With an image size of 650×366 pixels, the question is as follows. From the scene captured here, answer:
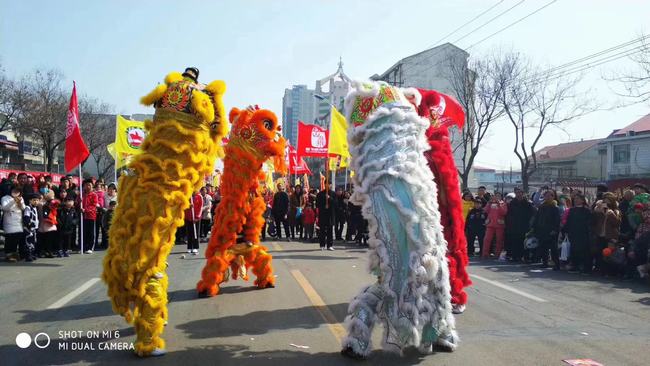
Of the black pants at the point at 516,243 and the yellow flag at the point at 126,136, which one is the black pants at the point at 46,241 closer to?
the yellow flag at the point at 126,136

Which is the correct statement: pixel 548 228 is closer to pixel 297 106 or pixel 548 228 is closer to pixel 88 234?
pixel 88 234

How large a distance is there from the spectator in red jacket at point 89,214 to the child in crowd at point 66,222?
26 centimetres

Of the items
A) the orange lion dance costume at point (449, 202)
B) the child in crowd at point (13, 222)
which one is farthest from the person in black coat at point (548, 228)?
the child in crowd at point (13, 222)

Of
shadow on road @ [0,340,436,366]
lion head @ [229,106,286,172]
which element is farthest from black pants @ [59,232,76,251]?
shadow on road @ [0,340,436,366]

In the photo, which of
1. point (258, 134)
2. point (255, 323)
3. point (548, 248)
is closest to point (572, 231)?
point (548, 248)

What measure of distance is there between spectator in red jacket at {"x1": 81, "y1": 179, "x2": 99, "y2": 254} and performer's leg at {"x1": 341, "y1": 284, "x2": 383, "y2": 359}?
9.83 meters

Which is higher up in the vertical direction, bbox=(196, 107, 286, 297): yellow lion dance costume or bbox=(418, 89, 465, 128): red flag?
bbox=(418, 89, 465, 128): red flag

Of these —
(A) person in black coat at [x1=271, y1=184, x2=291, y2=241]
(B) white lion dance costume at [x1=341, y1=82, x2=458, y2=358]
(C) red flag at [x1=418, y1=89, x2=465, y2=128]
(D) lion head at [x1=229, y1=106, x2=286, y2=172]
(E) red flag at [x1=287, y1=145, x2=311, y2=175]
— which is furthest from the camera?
(E) red flag at [x1=287, y1=145, x2=311, y2=175]

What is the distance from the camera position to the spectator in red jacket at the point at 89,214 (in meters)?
12.4

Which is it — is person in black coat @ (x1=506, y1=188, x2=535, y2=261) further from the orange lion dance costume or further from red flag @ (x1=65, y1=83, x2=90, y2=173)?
red flag @ (x1=65, y1=83, x2=90, y2=173)

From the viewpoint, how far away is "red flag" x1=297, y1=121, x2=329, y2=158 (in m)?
17.1

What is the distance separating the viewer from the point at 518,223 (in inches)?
488

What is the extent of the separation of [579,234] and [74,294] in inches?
380

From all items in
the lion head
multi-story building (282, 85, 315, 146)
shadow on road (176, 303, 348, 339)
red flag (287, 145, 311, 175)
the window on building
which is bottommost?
shadow on road (176, 303, 348, 339)
